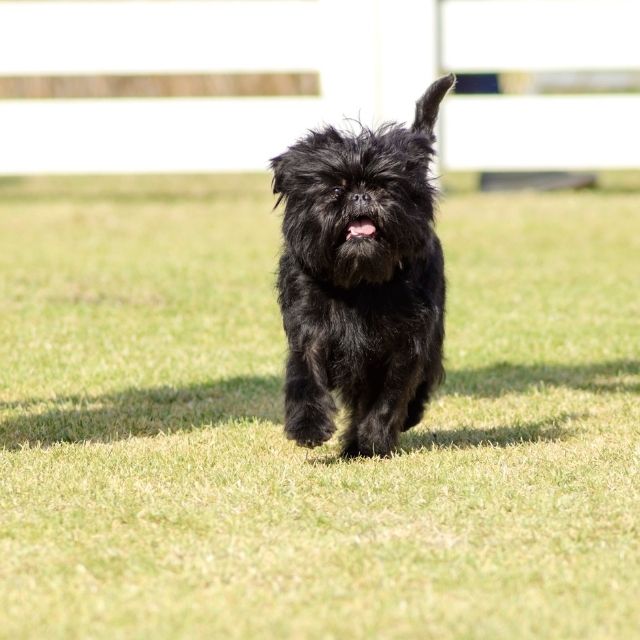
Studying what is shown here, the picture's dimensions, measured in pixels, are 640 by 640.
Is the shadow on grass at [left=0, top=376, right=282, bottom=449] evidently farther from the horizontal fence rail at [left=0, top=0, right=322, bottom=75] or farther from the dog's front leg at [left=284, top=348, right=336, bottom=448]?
the horizontal fence rail at [left=0, top=0, right=322, bottom=75]

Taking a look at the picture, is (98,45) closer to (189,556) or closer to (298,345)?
(298,345)

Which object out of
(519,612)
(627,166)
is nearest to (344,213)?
(519,612)

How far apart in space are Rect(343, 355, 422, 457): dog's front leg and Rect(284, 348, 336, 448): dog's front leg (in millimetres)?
246

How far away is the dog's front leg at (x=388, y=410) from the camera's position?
539 centimetres

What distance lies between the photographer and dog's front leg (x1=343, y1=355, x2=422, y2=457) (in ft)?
17.7

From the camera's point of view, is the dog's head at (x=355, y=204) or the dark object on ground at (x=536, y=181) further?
the dark object on ground at (x=536, y=181)

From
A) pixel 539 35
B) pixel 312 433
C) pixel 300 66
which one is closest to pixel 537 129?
pixel 539 35

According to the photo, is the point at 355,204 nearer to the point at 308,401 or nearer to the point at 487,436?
the point at 308,401

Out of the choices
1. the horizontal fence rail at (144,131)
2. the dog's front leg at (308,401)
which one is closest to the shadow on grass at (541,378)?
the dog's front leg at (308,401)

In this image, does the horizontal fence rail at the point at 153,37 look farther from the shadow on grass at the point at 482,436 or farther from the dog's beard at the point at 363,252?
the dog's beard at the point at 363,252

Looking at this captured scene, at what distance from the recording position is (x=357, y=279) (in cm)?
522

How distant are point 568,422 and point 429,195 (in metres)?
1.55

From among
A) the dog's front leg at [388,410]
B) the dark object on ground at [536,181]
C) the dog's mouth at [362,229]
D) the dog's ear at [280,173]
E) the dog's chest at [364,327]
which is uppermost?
the dog's ear at [280,173]

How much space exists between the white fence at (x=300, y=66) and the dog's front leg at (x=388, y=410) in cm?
1088
